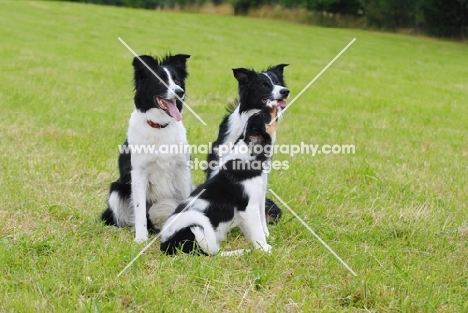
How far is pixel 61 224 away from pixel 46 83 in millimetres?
8980

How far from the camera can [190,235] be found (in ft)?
14.6

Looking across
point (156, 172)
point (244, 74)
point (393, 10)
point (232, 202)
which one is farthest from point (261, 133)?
point (393, 10)

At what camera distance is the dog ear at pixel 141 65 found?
15.9 feet

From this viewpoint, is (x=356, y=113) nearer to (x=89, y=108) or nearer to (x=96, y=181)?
(x=89, y=108)

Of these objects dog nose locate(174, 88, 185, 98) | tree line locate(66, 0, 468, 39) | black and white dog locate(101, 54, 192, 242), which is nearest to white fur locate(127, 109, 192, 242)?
black and white dog locate(101, 54, 192, 242)

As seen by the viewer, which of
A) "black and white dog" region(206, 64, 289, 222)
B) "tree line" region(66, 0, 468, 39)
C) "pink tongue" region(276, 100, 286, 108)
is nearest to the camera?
"pink tongue" region(276, 100, 286, 108)

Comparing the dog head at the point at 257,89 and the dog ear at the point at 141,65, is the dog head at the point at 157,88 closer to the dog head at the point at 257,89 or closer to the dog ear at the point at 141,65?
the dog ear at the point at 141,65

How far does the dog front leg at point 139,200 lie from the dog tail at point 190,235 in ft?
1.64

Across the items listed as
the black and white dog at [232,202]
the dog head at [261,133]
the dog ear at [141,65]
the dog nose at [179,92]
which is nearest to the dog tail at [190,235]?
the black and white dog at [232,202]

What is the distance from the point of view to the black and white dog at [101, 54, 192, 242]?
193 inches

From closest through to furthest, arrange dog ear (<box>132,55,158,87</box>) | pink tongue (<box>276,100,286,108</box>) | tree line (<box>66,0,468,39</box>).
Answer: dog ear (<box>132,55,158,87</box>) → pink tongue (<box>276,100,286,108</box>) → tree line (<box>66,0,468,39</box>)

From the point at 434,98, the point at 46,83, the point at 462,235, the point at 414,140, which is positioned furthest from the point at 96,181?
the point at 434,98

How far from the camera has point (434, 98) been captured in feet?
48.0

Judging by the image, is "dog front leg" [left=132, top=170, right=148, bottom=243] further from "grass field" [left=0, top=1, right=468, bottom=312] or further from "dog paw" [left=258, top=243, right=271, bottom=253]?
"dog paw" [left=258, top=243, right=271, bottom=253]
